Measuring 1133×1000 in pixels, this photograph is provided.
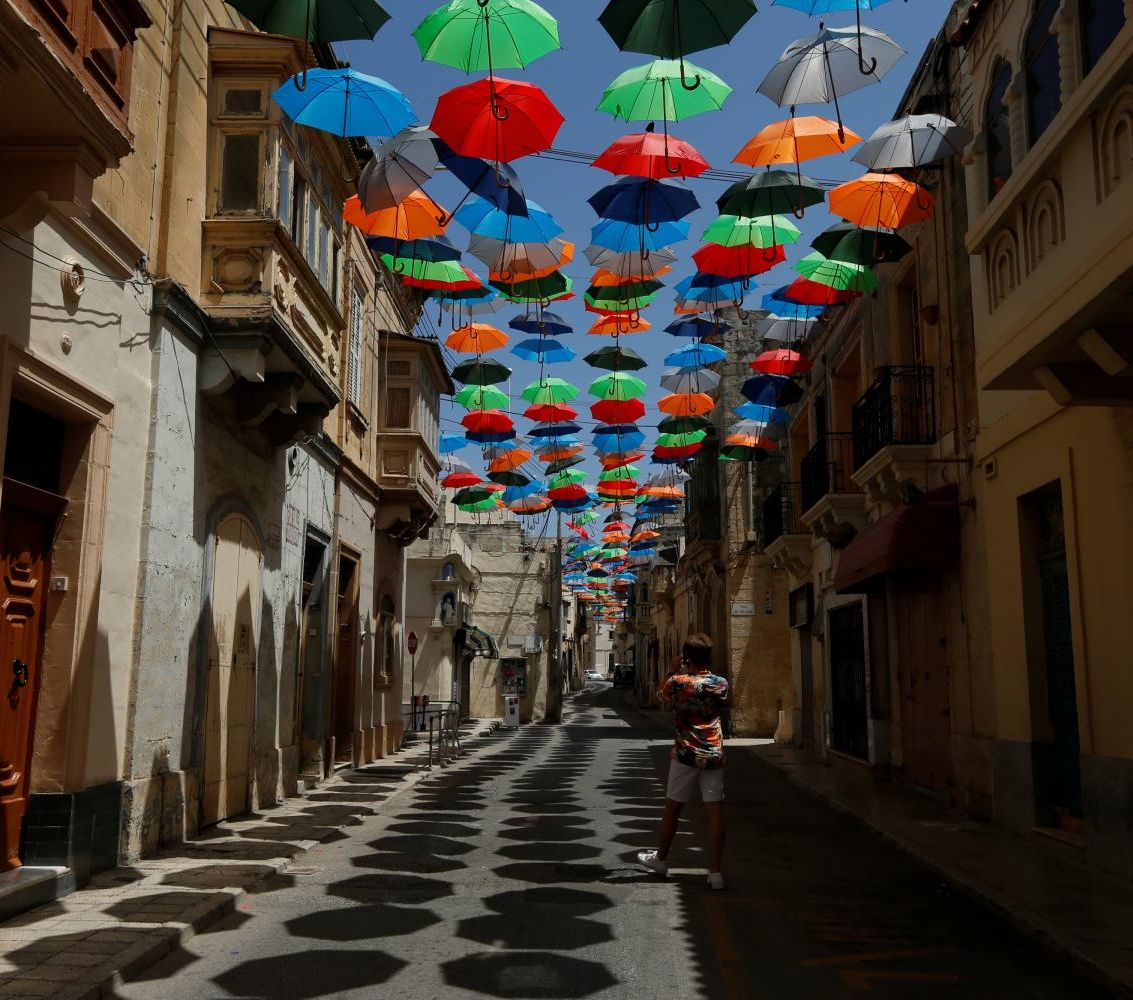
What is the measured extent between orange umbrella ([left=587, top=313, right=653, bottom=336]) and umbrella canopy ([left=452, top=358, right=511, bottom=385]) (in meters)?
2.04

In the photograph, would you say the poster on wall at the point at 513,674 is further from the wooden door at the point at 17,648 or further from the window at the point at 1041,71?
the wooden door at the point at 17,648

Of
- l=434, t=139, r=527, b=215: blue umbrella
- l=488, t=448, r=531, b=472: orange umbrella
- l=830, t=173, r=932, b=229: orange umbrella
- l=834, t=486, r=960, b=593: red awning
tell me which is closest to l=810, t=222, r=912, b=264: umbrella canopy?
l=830, t=173, r=932, b=229: orange umbrella

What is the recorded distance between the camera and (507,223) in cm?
1179

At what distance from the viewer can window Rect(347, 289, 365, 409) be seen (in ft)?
60.9

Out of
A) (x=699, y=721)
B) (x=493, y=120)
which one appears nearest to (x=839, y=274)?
(x=493, y=120)

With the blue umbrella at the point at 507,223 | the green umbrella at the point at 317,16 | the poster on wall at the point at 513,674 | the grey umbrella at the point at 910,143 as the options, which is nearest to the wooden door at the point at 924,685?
the grey umbrella at the point at 910,143

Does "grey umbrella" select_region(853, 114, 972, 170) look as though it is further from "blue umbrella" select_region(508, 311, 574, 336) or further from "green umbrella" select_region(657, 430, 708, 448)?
"green umbrella" select_region(657, 430, 708, 448)

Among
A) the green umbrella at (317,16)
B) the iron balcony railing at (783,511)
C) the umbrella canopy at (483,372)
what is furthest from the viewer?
the iron balcony railing at (783,511)

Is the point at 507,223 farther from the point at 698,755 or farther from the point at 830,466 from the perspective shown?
the point at 830,466

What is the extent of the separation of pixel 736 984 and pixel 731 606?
2537 cm

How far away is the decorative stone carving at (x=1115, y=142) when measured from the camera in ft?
24.6

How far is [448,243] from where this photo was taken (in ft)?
A: 42.4

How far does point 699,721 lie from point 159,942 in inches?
162

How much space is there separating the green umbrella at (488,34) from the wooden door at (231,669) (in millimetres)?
5600
